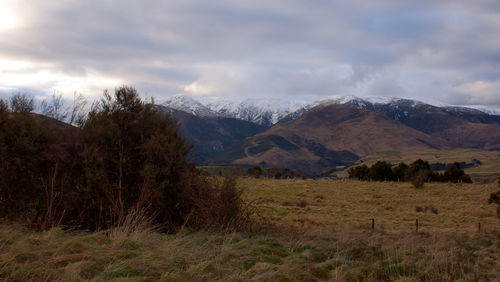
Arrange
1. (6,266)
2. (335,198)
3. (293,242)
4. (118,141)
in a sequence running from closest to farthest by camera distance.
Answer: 1. (6,266)
2. (293,242)
3. (118,141)
4. (335,198)

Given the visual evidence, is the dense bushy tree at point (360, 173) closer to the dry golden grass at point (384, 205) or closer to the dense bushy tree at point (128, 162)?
the dry golden grass at point (384, 205)

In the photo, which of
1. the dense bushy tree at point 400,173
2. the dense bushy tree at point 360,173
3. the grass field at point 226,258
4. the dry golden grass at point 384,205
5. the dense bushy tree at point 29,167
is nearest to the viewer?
the grass field at point 226,258

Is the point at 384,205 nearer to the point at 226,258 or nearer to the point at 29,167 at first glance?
the point at 226,258

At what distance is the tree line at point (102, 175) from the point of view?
9656 millimetres

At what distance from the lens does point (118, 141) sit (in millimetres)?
11000

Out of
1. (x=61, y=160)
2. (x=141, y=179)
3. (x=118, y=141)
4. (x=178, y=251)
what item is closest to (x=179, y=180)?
(x=141, y=179)

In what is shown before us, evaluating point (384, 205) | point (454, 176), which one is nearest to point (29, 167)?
point (384, 205)

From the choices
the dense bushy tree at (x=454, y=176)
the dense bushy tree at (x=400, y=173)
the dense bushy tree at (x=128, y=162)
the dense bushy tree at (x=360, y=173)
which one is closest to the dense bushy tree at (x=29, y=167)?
the dense bushy tree at (x=128, y=162)

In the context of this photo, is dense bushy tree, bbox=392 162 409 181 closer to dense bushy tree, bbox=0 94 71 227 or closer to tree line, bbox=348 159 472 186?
tree line, bbox=348 159 472 186

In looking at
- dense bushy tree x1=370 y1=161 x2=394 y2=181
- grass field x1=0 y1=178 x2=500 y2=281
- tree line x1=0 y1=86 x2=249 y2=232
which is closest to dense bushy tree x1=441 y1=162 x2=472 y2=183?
dense bushy tree x1=370 y1=161 x2=394 y2=181

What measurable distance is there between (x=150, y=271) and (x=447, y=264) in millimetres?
5667

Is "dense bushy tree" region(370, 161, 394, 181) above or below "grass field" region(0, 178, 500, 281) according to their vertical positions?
below

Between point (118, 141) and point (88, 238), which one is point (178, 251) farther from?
point (118, 141)

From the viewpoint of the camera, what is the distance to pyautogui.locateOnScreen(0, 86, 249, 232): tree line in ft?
31.7
